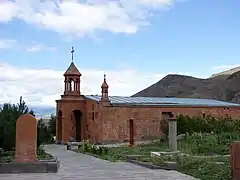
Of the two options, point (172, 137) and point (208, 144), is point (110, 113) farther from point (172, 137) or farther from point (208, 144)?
point (172, 137)

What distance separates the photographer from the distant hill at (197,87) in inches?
3543

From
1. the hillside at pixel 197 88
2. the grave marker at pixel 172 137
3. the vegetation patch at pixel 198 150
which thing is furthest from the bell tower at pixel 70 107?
the hillside at pixel 197 88

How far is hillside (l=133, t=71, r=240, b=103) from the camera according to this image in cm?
9000

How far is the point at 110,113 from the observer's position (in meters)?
40.5

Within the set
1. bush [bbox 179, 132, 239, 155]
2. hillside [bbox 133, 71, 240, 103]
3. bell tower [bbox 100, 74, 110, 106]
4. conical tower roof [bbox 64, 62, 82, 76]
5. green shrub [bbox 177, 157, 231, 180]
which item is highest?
hillside [bbox 133, 71, 240, 103]

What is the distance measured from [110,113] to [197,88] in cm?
6035

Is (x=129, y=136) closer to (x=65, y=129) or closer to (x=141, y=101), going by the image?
(x=141, y=101)

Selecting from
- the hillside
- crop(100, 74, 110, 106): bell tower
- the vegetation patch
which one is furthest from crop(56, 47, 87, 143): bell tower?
the hillside

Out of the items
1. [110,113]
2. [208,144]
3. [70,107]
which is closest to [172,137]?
[208,144]

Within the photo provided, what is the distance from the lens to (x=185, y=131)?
37844 mm

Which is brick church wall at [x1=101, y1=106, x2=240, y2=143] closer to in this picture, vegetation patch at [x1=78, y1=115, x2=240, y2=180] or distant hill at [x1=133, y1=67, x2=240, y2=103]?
vegetation patch at [x1=78, y1=115, x2=240, y2=180]

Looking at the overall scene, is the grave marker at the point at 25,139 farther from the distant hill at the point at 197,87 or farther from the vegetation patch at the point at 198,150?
the distant hill at the point at 197,87

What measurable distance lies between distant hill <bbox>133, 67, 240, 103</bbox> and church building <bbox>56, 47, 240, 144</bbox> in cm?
3991

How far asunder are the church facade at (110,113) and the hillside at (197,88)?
40433 millimetres
